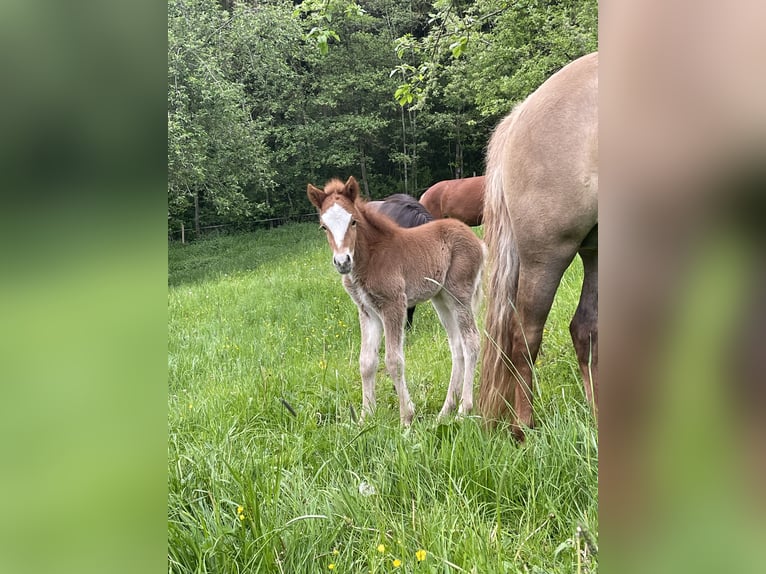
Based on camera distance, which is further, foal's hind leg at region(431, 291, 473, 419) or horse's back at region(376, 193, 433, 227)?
horse's back at region(376, 193, 433, 227)

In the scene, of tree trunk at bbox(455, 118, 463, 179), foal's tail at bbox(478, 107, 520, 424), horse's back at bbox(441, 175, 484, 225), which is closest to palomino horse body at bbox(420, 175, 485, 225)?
horse's back at bbox(441, 175, 484, 225)

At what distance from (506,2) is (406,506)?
445 centimetres

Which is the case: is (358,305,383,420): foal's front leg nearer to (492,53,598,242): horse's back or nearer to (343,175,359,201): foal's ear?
(343,175,359,201): foal's ear

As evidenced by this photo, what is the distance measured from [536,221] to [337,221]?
1.25 metres

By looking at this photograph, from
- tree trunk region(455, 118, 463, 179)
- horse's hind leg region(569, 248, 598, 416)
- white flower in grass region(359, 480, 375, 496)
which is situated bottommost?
white flower in grass region(359, 480, 375, 496)

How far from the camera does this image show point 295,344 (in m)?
4.38

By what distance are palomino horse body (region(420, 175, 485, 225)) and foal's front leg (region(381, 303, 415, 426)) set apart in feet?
18.7

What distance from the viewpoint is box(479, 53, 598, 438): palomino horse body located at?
1928mm

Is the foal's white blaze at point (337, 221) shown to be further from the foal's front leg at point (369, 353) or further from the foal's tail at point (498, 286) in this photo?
the foal's tail at point (498, 286)

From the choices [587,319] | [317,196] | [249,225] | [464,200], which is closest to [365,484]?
[587,319]
